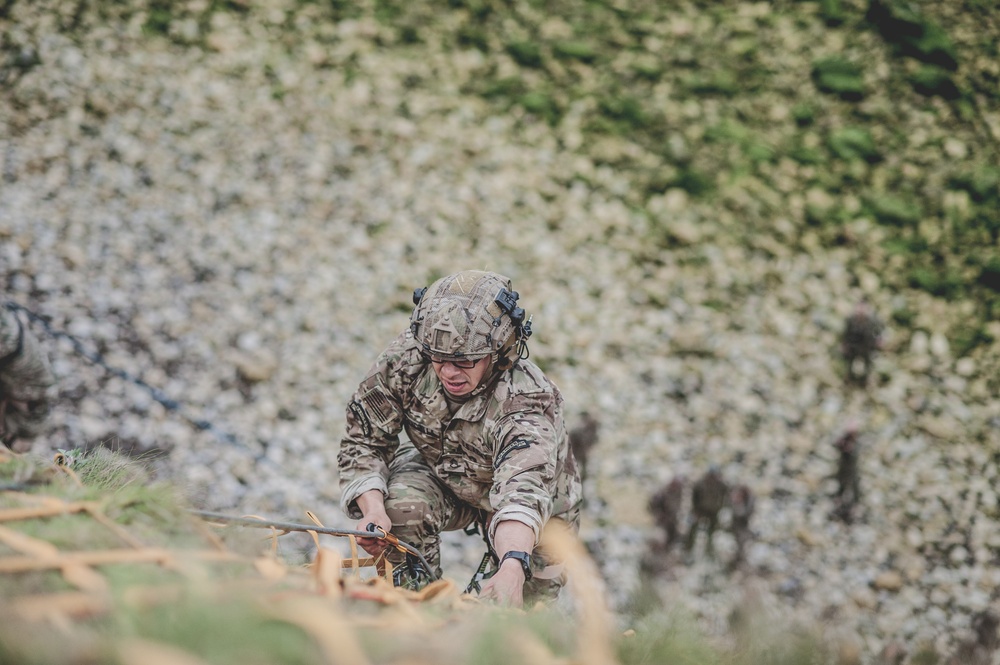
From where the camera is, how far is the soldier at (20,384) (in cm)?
437

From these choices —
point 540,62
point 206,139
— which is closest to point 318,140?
point 206,139

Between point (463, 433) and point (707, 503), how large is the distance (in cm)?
309

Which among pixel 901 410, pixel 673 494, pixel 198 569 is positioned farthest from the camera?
pixel 901 410

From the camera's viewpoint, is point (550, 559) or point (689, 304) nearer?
point (550, 559)

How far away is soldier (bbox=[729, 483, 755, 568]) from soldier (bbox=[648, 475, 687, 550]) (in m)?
0.37

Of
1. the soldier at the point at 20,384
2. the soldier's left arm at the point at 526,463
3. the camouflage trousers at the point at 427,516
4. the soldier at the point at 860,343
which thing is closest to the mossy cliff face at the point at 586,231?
the soldier at the point at 860,343

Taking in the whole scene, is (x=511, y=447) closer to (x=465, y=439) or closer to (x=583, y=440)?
(x=465, y=439)

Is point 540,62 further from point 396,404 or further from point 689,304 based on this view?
point 396,404

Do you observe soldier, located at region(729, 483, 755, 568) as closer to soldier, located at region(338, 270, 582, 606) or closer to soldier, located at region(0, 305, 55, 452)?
soldier, located at region(338, 270, 582, 606)

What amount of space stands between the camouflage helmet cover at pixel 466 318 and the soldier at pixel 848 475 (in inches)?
161

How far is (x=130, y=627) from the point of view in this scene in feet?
4.01

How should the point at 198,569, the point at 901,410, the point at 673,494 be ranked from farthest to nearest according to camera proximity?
the point at 901,410
the point at 673,494
the point at 198,569

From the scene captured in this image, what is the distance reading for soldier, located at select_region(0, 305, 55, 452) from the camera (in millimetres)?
4371

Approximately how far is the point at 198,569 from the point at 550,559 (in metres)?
2.24
